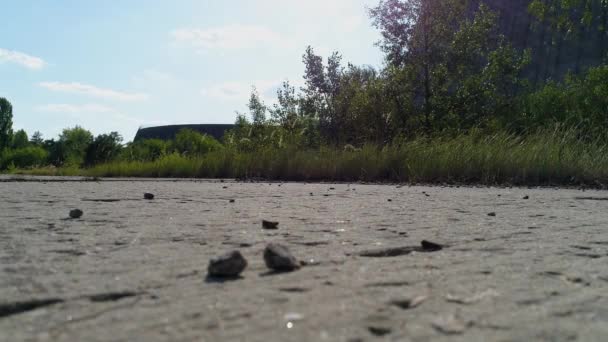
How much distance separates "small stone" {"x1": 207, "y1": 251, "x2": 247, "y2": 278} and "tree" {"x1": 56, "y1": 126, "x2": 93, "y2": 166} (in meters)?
14.8

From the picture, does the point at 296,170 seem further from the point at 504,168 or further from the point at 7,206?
the point at 7,206

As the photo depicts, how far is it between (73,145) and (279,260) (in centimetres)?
2040

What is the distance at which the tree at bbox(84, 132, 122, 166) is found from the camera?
14062 mm

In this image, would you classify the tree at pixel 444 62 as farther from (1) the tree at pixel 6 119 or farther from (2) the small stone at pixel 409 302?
(1) the tree at pixel 6 119

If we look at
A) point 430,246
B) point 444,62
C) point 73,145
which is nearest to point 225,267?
point 430,246

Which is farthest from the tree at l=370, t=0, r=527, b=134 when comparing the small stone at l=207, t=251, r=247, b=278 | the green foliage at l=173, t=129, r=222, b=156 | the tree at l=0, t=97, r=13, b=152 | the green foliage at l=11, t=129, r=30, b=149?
the tree at l=0, t=97, r=13, b=152

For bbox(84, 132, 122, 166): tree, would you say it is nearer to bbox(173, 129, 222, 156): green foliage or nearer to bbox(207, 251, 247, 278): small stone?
bbox(173, 129, 222, 156): green foliage

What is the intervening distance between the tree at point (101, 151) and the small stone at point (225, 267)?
13.6m

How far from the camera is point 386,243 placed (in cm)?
154

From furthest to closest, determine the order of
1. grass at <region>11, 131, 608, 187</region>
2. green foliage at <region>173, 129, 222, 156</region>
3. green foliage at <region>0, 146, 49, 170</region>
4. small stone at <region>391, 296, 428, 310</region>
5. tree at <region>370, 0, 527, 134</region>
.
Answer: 1. green foliage at <region>0, 146, 49, 170</region>
2. green foliage at <region>173, 129, 222, 156</region>
3. tree at <region>370, 0, 527, 134</region>
4. grass at <region>11, 131, 608, 187</region>
5. small stone at <region>391, 296, 428, 310</region>

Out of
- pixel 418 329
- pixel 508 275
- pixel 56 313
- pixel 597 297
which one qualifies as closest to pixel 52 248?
pixel 56 313

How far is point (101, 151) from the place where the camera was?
46.4 ft

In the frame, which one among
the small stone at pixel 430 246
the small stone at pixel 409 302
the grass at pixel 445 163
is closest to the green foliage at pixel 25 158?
the grass at pixel 445 163

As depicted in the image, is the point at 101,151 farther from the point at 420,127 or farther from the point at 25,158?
the point at 420,127
